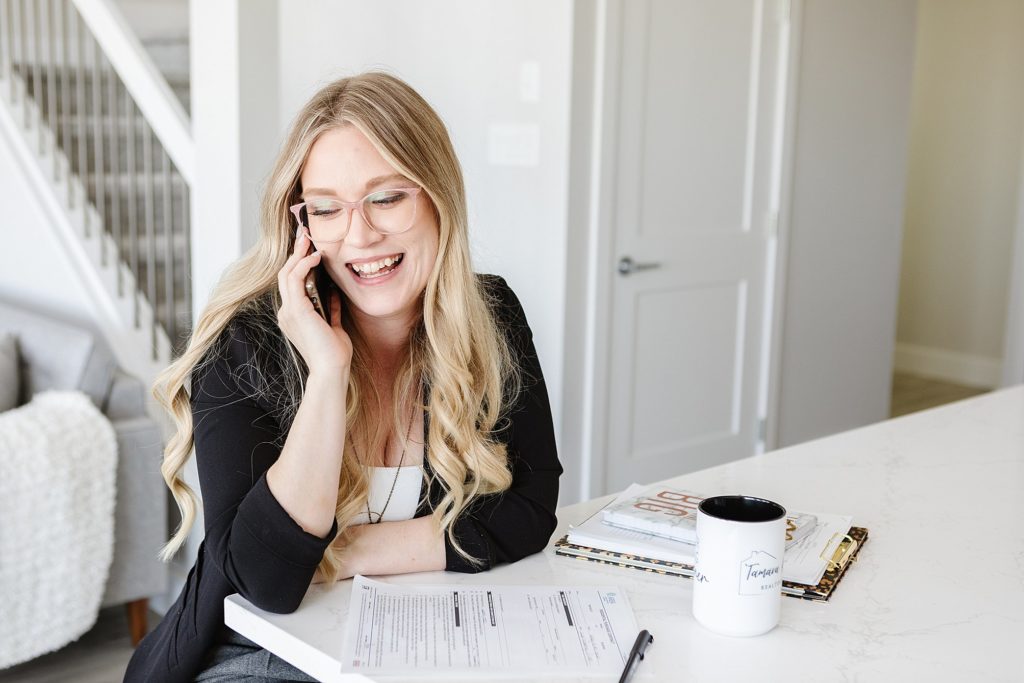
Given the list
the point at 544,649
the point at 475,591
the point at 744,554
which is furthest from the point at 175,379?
the point at 744,554

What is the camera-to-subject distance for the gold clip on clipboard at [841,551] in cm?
127

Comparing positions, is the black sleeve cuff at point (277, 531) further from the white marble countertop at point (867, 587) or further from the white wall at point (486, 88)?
the white wall at point (486, 88)

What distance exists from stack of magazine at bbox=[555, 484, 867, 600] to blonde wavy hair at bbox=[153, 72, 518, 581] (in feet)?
0.48

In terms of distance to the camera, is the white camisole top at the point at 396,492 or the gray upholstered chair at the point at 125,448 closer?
the white camisole top at the point at 396,492

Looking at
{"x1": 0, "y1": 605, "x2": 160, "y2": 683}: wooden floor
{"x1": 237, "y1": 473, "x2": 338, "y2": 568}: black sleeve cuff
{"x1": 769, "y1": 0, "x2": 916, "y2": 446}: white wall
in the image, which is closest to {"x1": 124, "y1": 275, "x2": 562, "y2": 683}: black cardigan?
{"x1": 237, "y1": 473, "x2": 338, "y2": 568}: black sleeve cuff

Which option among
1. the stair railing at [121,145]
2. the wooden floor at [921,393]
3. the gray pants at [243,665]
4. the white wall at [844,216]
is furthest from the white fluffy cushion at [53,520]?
the wooden floor at [921,393]

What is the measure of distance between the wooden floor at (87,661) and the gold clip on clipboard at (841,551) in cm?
206

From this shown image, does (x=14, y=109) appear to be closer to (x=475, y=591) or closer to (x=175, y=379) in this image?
(x=175, y=379)

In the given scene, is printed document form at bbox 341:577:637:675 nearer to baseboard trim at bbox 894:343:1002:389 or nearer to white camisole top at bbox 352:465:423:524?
white camisole top at bbox 352:465:423:524

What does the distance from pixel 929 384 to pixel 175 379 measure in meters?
5.66

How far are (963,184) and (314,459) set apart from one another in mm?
5727

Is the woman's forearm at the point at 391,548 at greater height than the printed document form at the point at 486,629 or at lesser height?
greater

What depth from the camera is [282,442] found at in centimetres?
133

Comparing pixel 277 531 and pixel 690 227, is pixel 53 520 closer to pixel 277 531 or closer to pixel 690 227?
pixel 277 531
